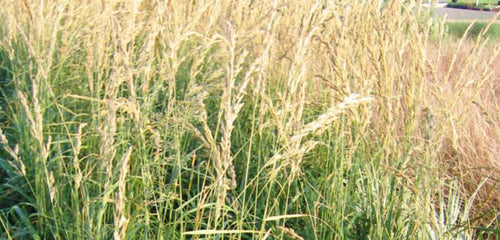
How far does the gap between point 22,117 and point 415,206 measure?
4.77ft

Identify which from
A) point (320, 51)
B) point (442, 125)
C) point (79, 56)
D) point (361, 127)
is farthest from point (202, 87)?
point (79, 56)

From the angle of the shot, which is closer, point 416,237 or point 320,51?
point 416,237

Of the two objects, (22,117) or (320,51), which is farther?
(320,51)

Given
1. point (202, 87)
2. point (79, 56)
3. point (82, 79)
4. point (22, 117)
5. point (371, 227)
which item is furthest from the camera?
point (79, 56)

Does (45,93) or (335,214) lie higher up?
(45,93)

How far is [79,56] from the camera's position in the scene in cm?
293

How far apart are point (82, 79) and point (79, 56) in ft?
0.99

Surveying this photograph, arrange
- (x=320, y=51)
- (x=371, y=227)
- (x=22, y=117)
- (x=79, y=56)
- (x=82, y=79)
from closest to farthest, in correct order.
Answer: (x=371, y=227) < (x=22, y=117) < (x=320, y=51) < (x=82, y=79) < (x=79, y=56)

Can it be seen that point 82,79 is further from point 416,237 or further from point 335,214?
point 416,237

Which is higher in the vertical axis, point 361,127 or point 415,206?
point 361,127

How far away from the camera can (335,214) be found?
1613 mm

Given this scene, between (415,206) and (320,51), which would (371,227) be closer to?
(415,206)

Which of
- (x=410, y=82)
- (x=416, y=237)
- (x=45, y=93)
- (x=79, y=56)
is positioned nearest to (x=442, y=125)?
(x=410, y=82)

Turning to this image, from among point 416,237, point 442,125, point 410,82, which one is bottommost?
point 416,237
